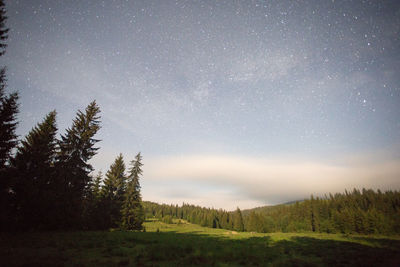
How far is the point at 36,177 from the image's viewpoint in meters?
16.9

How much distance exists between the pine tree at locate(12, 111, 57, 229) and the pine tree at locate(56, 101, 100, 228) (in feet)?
3.18

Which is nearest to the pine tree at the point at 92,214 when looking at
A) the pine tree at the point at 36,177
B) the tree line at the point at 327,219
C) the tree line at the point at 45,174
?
the tree line at the point at 45,174

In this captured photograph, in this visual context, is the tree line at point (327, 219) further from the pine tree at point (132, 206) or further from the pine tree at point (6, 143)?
the pine tree at point (6, 143)

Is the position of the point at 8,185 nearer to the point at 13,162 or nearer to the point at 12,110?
the point at 13,162

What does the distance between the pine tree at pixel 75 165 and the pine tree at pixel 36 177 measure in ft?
3.18

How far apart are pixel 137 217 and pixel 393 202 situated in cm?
14673

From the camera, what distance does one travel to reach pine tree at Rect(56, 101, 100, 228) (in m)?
17.5

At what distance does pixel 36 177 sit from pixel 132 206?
60.2 ft

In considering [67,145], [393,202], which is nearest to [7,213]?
[67,145]

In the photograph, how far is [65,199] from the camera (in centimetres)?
1738

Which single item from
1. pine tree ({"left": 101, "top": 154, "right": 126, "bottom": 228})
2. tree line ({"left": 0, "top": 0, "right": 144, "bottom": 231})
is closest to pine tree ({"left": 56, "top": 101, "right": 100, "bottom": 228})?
tree line ({"left": 0, "top": 0, "right": 144, "bottom": 231})

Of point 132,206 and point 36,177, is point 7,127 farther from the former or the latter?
point 132,206

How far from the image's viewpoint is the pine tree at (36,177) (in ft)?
49.5

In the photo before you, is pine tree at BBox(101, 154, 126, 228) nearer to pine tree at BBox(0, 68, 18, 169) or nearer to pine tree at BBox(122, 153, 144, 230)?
pine tree at BBox(122, 153, 144, 230)
